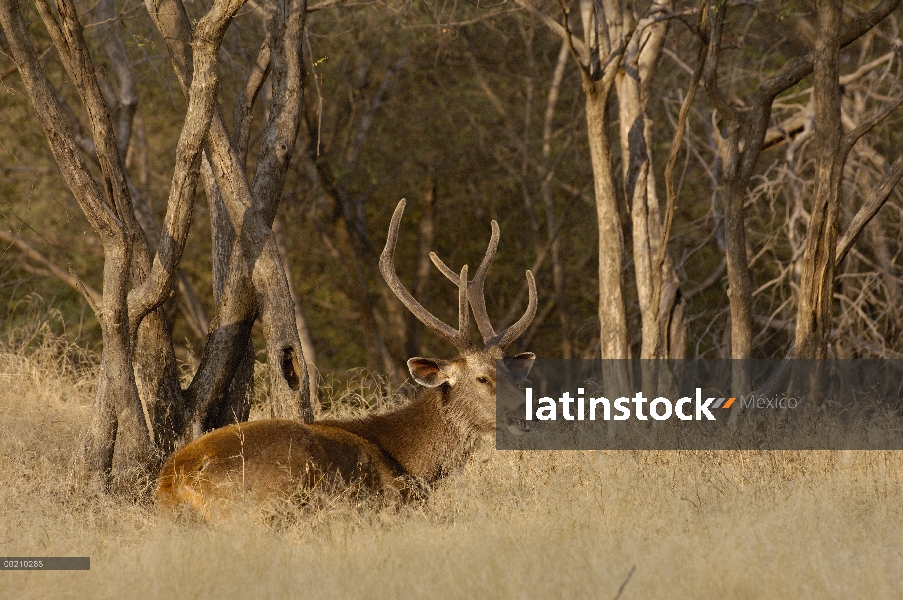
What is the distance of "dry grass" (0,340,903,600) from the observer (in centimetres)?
506

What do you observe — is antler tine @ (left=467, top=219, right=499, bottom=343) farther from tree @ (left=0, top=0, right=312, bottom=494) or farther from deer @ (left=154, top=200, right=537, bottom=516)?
tree @ (left=0, top=0, right=312, bottom=494)

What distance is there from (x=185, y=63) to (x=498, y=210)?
11.6 metres

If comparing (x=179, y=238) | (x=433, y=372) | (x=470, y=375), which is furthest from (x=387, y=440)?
(x=179, y=238)

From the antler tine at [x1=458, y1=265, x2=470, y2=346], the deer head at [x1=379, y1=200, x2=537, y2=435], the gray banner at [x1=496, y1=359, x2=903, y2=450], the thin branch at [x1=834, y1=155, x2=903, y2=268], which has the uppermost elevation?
the thin branch at [x1=834, y1=155, x2=903, y2=268]

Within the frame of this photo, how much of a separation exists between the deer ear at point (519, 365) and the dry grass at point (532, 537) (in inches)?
25.8

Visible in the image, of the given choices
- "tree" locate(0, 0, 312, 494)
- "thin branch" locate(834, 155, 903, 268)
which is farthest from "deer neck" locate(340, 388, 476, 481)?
"thin branch" locate(834, 155, 903, 268)

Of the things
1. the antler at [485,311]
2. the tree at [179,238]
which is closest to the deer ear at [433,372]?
the antler at [485,311]

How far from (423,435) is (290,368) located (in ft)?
4.21

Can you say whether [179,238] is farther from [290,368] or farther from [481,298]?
[481,298]

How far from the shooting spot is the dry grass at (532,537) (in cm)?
506

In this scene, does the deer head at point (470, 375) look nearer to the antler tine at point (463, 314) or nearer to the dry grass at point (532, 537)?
the antler tine at point (463, 314)

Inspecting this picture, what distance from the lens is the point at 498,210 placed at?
19781mm

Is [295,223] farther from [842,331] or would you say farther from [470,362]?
[470,362]

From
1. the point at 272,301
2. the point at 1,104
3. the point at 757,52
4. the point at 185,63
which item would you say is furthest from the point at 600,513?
the point at 1,104
